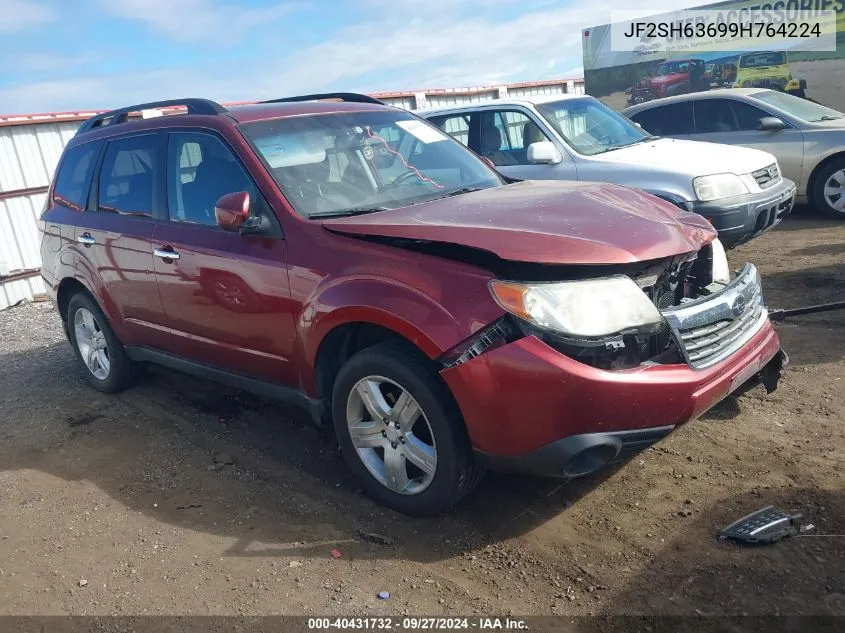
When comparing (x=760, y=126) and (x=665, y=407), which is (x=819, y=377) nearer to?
(x=665, y=407)

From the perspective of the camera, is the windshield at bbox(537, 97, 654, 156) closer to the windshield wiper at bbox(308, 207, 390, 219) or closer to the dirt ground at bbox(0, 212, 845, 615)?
the dirt ground at bbox(0, 212, 845, 615)

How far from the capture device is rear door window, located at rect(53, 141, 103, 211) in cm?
543

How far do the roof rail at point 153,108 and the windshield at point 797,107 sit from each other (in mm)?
7959

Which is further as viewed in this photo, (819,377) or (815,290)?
(815,290)

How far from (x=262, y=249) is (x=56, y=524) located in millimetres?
1814

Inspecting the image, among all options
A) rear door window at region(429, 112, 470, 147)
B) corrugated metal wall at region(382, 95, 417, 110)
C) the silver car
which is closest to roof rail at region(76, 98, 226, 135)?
rear door window at region(429, 112, 470, 147)

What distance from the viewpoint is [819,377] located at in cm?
448

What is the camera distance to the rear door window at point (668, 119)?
10.1m

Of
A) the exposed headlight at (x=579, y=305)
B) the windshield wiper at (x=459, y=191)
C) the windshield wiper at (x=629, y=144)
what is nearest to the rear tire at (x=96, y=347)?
the windshield wiper at (x=459, y=191)

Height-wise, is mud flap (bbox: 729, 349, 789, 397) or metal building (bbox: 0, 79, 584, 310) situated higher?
metal building (bbox: 0, 79, 584, 310)

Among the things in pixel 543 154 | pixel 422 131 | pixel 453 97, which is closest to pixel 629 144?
pixel 543 154

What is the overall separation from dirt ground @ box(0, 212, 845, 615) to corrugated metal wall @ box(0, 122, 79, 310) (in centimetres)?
644

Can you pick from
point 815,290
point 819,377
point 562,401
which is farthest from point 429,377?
point 815,290

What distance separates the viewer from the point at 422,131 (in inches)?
188
